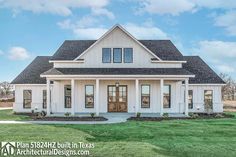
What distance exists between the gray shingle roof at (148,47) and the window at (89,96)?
3.00 metres

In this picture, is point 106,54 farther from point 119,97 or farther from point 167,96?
point 167,96

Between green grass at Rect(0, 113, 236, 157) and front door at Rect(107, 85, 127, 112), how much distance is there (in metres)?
10.3

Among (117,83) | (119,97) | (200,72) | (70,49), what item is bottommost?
(119,97)

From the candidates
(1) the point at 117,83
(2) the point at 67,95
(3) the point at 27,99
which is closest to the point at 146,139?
(1) the point at 117,83

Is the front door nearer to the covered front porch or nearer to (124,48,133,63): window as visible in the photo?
the covered front porch

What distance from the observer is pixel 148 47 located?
32.1 m

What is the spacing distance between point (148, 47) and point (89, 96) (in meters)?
7.58

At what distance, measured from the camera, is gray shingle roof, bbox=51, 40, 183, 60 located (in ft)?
97.4

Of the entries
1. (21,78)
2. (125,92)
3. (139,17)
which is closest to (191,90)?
(125,92)

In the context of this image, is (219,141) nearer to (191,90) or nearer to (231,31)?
(191,90)

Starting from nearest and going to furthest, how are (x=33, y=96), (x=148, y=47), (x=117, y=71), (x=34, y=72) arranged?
(x=117, y=71) → (x=33, y=96) → (x=34, y=72) → (x=148, y=47)

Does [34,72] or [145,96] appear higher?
[34,72]

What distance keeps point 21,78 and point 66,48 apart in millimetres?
4827

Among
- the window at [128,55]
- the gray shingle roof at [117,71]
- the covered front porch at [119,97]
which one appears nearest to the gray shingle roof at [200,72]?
the covered front porch at [119,97]
